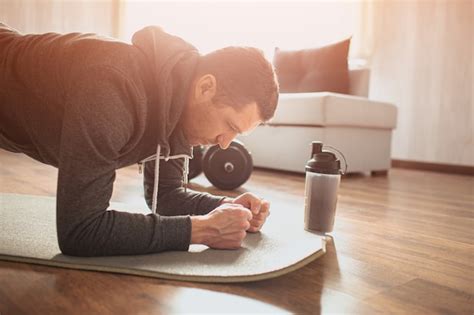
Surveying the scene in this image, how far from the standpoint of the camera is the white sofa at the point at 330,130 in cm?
267

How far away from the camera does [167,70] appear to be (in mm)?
853

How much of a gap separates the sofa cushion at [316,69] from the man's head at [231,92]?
223 centimetres

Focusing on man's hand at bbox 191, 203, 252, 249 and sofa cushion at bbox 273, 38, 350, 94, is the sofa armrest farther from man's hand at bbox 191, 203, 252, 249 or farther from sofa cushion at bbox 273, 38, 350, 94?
man's hand at bbox 191, 203, 252, 249

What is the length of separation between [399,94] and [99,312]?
356 cm

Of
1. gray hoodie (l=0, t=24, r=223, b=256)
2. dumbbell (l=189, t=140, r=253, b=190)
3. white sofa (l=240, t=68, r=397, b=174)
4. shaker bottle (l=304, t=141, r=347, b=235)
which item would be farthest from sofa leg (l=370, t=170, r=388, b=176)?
gray hoodie (l=0, t=24, r=223, b=256)

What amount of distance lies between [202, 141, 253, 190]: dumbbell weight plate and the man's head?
1.06m

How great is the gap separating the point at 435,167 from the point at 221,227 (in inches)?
122

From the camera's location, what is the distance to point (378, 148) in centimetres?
305

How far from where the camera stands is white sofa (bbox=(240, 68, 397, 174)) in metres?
2.67

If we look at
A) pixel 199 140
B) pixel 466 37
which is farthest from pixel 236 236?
pixel 466 37

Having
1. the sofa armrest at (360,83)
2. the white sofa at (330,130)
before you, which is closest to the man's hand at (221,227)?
the white sofa at (330,130)

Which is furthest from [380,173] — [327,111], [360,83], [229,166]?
[229,166]

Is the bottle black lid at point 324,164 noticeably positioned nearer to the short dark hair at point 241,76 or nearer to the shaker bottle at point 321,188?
the shaker bottle at point 321,188

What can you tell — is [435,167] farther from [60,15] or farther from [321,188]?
[60,15]
